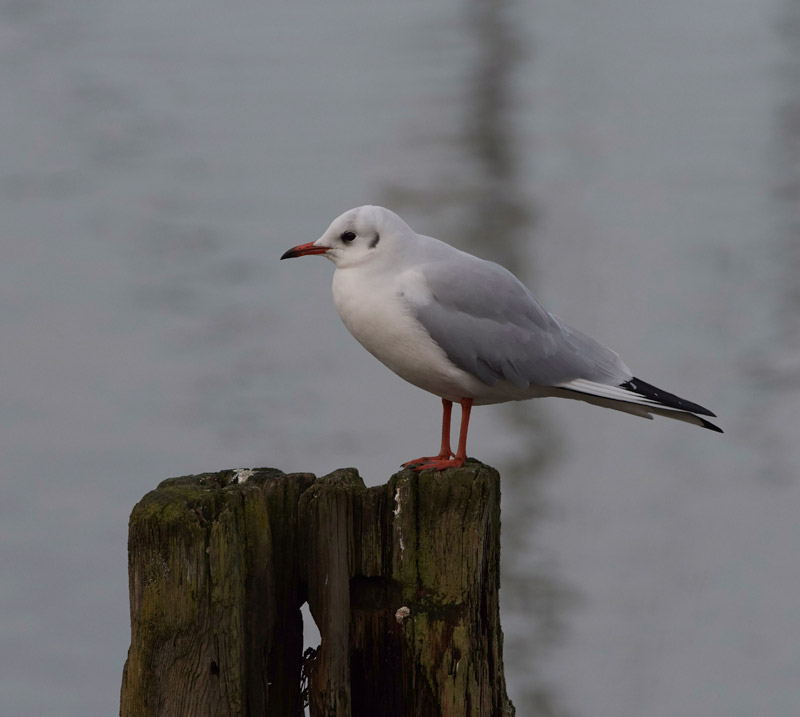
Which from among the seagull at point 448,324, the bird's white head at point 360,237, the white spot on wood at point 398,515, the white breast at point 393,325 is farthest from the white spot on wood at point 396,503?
the bird's white head at point 360,237

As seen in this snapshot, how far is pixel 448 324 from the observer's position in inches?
129

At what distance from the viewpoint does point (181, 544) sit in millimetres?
2455

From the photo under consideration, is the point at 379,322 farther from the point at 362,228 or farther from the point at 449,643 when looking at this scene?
the point at 449,643

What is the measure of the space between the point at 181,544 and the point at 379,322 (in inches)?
40.3

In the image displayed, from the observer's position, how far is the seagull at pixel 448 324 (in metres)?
3.25

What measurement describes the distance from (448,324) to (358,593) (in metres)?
0.88

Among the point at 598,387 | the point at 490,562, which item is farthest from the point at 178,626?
the point at 598,387

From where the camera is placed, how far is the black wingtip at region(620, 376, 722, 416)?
335 cm

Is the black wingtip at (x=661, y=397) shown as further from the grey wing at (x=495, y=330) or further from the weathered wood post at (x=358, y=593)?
→ the weathered wood post at (x=358, y=593)

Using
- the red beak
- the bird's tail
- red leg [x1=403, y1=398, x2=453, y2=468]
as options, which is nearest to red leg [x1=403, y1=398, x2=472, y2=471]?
red leg [x1=403, y1=398, x2=453, y2=468]

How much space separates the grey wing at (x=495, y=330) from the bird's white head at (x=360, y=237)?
141 mm

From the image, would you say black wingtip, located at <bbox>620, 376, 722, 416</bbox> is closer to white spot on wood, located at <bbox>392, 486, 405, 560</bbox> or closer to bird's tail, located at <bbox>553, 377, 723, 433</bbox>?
bird's tail, located at <bbox>553, 377, 723, 433</bbox>

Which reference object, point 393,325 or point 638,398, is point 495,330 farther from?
point 638,398

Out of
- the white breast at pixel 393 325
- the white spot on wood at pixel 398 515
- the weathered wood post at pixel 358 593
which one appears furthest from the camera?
the white breast at pixel 393 325
